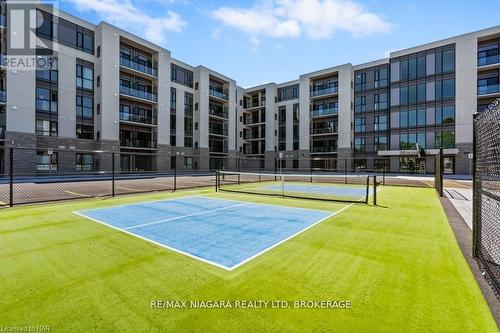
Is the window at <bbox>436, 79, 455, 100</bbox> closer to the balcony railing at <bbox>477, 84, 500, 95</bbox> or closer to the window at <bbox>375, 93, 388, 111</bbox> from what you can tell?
the balcony railing at <bbox>477, 84, 500, 95</bbox>

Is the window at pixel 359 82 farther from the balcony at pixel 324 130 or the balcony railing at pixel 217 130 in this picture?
the balcony railing at pixel 217 130

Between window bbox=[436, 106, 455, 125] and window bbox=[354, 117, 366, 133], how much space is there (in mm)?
11394

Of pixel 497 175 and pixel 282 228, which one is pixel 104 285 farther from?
pixel 497 175

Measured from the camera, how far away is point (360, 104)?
4912 centimetres

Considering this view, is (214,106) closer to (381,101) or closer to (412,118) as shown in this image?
(381,101)

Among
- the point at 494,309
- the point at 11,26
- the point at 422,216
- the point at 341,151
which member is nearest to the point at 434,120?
the point at 341,151

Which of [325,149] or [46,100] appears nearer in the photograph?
[46,100]

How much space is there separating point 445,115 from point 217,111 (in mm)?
39455

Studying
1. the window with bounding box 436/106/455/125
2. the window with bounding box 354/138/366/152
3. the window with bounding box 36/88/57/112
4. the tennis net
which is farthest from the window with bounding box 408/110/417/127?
the window with bounding box 36/88/57/112

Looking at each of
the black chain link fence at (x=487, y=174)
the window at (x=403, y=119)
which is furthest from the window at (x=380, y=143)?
the black chain link fence at (x=487, y=174)

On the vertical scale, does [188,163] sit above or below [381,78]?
below

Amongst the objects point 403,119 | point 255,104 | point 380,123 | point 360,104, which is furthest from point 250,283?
point 255,104

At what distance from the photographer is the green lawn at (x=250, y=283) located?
3098 millimetres

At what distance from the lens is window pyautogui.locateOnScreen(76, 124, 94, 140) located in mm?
33506
